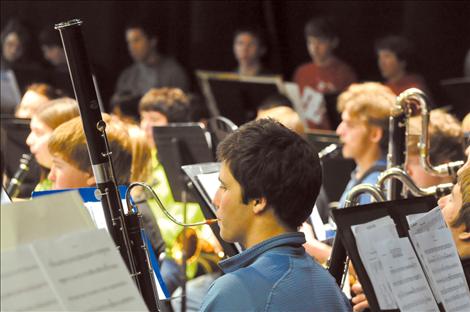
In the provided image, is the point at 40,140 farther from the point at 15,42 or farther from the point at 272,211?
the point at 15,42

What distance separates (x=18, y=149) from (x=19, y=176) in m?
0.26

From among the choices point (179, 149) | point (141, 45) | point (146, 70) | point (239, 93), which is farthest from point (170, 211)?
point (141, 45)

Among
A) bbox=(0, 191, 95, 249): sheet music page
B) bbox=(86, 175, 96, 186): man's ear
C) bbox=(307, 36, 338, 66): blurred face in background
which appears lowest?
bbox=(307, 36, 338, 66): blurred face in background

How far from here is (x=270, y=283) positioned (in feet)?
7.32

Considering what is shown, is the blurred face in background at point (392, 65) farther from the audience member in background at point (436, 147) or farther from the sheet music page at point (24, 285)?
the sheet music page at point (24, 285)

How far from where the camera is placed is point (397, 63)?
23.5 feet

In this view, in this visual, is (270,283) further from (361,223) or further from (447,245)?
(447,245)

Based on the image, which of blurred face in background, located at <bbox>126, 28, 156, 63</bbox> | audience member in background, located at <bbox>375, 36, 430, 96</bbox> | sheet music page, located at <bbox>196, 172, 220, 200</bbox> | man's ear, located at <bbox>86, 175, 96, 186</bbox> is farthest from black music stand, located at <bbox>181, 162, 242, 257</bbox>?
blurred face in background, located at <bbox>126, 28, 156, 63</bbox>

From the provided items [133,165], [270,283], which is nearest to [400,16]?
[133,165]

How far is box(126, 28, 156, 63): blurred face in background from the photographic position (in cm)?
853

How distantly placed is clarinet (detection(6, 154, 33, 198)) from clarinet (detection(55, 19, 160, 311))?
2063mm

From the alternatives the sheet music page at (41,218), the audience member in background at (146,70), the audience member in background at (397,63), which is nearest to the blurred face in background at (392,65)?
the audience member in background at (397,63)

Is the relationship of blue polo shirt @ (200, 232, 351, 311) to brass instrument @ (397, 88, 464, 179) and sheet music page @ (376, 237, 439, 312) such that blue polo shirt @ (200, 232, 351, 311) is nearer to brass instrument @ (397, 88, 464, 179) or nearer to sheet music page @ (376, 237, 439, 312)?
sheet music page @ (376, 237, 439, 312)

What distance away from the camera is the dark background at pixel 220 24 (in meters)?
8.24
